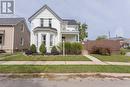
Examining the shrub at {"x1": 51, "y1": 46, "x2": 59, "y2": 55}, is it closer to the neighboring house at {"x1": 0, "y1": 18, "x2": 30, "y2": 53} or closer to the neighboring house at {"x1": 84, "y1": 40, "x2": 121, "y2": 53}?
the neighboring house at {"x1": 84, "y1": 40, "x2": 121, "y2": 53}

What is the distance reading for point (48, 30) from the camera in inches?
1228

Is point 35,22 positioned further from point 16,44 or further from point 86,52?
point 86,52

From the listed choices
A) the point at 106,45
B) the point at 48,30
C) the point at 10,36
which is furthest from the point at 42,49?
the point at 106,45

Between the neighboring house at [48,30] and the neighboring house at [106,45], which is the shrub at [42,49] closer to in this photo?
the neighboring house at [48,30]

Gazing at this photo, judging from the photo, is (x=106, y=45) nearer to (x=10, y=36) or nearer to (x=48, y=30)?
(x=48, y=30)

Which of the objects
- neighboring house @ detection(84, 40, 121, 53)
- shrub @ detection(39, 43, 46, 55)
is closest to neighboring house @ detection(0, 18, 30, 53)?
shrub @ detection(39, 43, 46, 55)

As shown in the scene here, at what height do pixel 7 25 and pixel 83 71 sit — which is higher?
pixel 7 25

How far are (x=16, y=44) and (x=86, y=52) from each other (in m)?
11.5

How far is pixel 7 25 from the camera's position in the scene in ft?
111

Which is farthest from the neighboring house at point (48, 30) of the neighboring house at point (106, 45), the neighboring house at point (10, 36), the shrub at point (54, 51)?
the neighboring house at point (106, 45)

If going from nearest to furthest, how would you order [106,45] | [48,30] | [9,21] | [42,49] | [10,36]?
1. [42,49]
2. [48,30]
3. [106,45]
4. [10,36]
5. [9,21]

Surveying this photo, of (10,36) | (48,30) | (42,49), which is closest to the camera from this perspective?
(42,49)

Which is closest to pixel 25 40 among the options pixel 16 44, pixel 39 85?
pixel 16 44

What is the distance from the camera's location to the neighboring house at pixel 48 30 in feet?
103
